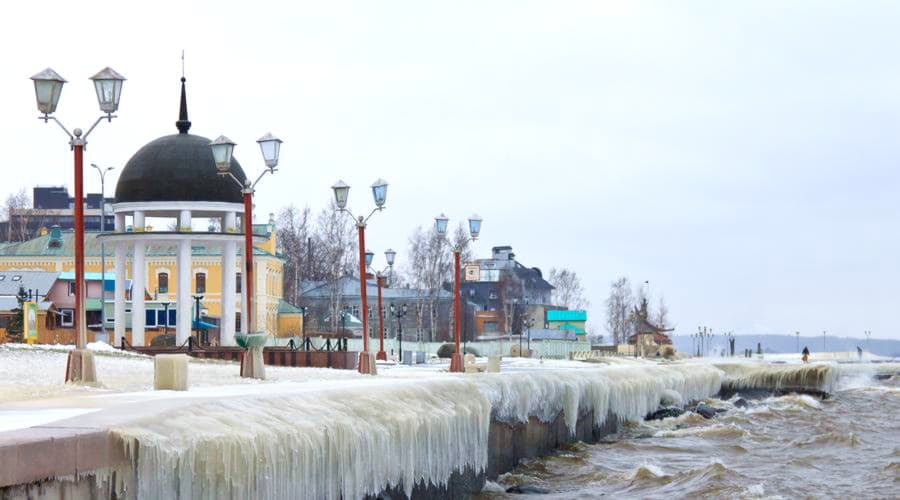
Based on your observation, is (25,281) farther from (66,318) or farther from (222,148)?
(222,148)

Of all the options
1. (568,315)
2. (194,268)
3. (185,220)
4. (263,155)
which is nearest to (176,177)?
(185,220)

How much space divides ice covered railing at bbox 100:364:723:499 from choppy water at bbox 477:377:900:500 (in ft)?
5.70

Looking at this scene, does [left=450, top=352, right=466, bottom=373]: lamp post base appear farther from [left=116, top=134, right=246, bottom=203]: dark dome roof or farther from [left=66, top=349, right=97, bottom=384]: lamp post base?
[left=66, top=349, right=97, bottom=384]: lamp post base

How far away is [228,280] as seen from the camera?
48.8 m

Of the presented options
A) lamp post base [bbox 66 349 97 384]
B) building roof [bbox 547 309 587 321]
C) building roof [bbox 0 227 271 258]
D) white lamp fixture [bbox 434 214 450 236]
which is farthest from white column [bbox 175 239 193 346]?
building roof [bbox 547 309 587 321]

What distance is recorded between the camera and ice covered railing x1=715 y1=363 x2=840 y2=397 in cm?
5669

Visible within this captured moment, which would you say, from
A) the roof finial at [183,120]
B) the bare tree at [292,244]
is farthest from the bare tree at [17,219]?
the roof finial at [183,120]

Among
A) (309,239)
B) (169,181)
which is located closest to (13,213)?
(309,239)

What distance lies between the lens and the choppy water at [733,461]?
24.6 meters

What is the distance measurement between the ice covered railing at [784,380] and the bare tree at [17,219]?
288 feet

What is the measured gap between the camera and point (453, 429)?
20.2 meters

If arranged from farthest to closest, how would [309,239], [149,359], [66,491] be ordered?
[309,239] < [149,359] < [66,491]

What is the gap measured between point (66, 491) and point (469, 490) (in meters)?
11.7

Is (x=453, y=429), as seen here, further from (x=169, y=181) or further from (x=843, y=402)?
(x=843, y=402)
